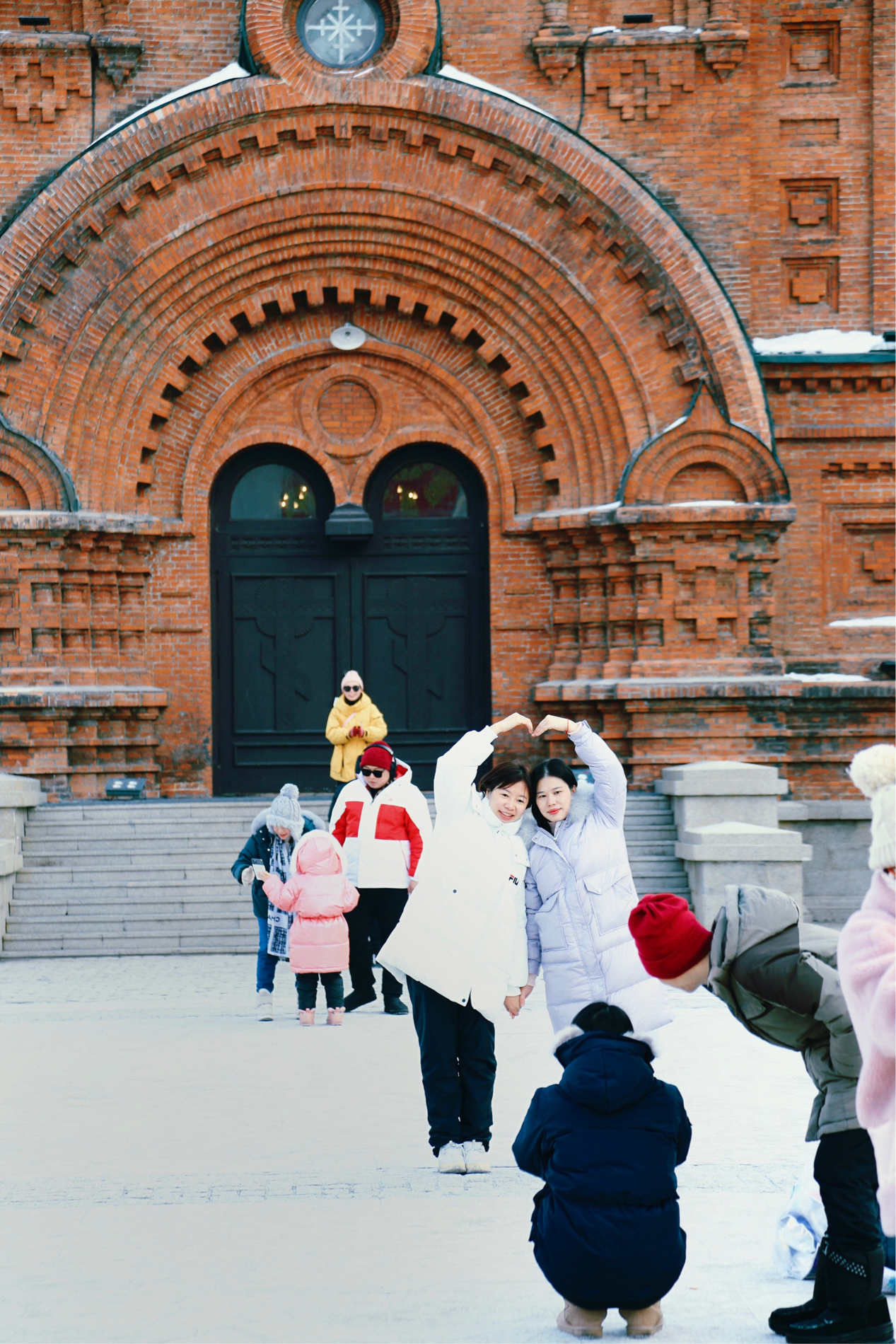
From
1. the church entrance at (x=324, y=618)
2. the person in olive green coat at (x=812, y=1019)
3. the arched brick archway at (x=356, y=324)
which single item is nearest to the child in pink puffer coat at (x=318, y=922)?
the person in olive green coat at (x=812, y=1019)

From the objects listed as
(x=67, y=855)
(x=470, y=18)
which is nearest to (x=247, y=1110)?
(x=67, y=855)

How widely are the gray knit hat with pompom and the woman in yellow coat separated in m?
2.76

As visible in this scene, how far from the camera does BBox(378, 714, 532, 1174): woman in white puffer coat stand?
5.73 meters

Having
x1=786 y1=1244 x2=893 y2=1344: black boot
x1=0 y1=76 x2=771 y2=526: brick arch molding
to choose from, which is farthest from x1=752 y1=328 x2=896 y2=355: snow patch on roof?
x1=786 y1=1244 x2=893 y2=1344: black boot

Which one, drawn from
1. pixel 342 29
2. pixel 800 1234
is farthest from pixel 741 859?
pixel 342 29

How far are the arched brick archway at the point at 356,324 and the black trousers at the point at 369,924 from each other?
6.87m

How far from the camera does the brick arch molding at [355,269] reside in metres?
15.0

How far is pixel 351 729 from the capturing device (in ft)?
40.1

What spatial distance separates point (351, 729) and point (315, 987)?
12.2 ft

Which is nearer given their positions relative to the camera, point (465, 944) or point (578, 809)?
point (465, 944)

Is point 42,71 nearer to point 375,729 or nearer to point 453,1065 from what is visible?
Answer: point 375,729

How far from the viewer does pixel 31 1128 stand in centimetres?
637

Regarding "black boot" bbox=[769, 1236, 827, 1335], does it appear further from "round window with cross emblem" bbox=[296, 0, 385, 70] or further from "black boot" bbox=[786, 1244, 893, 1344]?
"round window with cross emblem" bbox=[296, 0, 385, 70]

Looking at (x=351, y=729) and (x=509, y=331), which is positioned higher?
(x=509, y=331)
